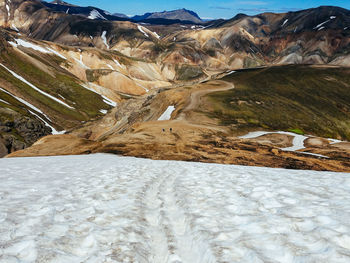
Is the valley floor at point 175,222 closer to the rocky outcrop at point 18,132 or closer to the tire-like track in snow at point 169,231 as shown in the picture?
the tire-like track in snow at point 169,231

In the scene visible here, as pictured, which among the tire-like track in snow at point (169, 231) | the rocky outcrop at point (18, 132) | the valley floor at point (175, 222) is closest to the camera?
the valley floor at point (175, 222)

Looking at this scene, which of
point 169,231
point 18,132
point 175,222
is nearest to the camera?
point 169,231

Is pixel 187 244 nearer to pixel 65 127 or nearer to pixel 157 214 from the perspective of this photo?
pixel 157 214

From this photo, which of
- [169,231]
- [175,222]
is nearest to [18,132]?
[175,222]

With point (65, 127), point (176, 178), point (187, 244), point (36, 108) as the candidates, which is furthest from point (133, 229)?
point (36, 108)

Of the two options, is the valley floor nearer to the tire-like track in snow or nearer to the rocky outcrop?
the tire-like track in snow

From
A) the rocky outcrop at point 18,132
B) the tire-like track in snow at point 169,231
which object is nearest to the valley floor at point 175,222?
the tire-like track in snow at point 169,231

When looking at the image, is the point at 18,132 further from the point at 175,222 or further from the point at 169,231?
the point at 169,231

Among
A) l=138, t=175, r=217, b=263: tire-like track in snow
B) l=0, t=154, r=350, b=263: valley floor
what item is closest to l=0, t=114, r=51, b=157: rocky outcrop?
l=0, t=154, r=350, b=263: valley floor
